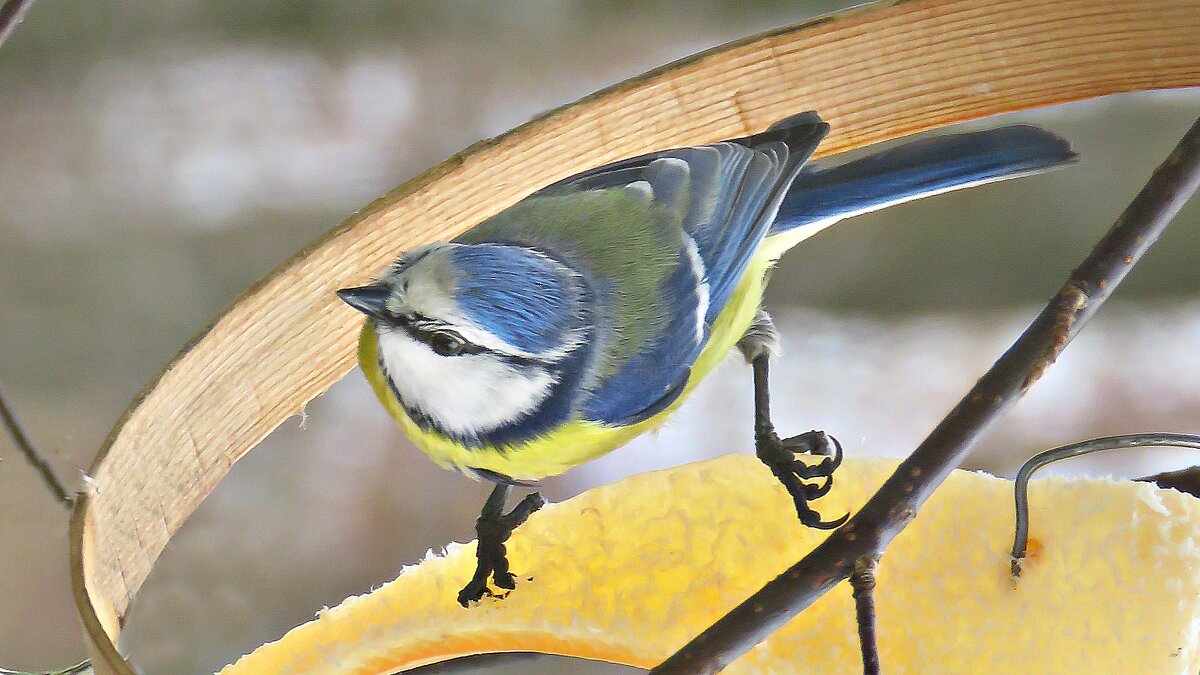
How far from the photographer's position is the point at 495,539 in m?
0.41

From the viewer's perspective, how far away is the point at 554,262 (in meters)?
0.33

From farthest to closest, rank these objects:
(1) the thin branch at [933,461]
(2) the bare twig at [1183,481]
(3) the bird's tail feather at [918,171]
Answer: (2) the bare twig at [1183,481] < (3) the bird's tail feather at [918,171] < (1) the thin branch at [933,461]

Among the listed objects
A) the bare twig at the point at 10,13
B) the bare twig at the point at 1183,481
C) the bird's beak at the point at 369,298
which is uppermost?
the bare twig at the point at 10,13

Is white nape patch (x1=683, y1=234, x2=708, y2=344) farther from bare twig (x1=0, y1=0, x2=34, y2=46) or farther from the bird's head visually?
bare twig (x1=0, y1=0, x2=34, y2=46)

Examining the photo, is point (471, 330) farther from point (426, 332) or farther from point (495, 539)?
point (495, 539)

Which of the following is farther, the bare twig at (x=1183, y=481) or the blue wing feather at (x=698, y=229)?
the bare twig at (x=1183, y=481)

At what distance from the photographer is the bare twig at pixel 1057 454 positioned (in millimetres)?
369

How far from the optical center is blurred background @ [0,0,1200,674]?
1.59 ft

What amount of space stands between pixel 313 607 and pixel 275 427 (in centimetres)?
9

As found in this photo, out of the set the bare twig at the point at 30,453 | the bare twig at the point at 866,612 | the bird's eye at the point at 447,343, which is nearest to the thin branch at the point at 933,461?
the bare twig at the point at 866,612

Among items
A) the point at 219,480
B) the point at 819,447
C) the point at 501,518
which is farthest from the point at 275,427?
the point at 819,447

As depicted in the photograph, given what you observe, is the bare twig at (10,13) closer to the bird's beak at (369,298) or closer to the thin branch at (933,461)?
the bird's beak at (369,298)

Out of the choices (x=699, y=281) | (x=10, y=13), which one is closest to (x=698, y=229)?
(x=699, y=281)

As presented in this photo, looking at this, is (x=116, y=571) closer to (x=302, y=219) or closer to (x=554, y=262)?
(x=554, y=262)
